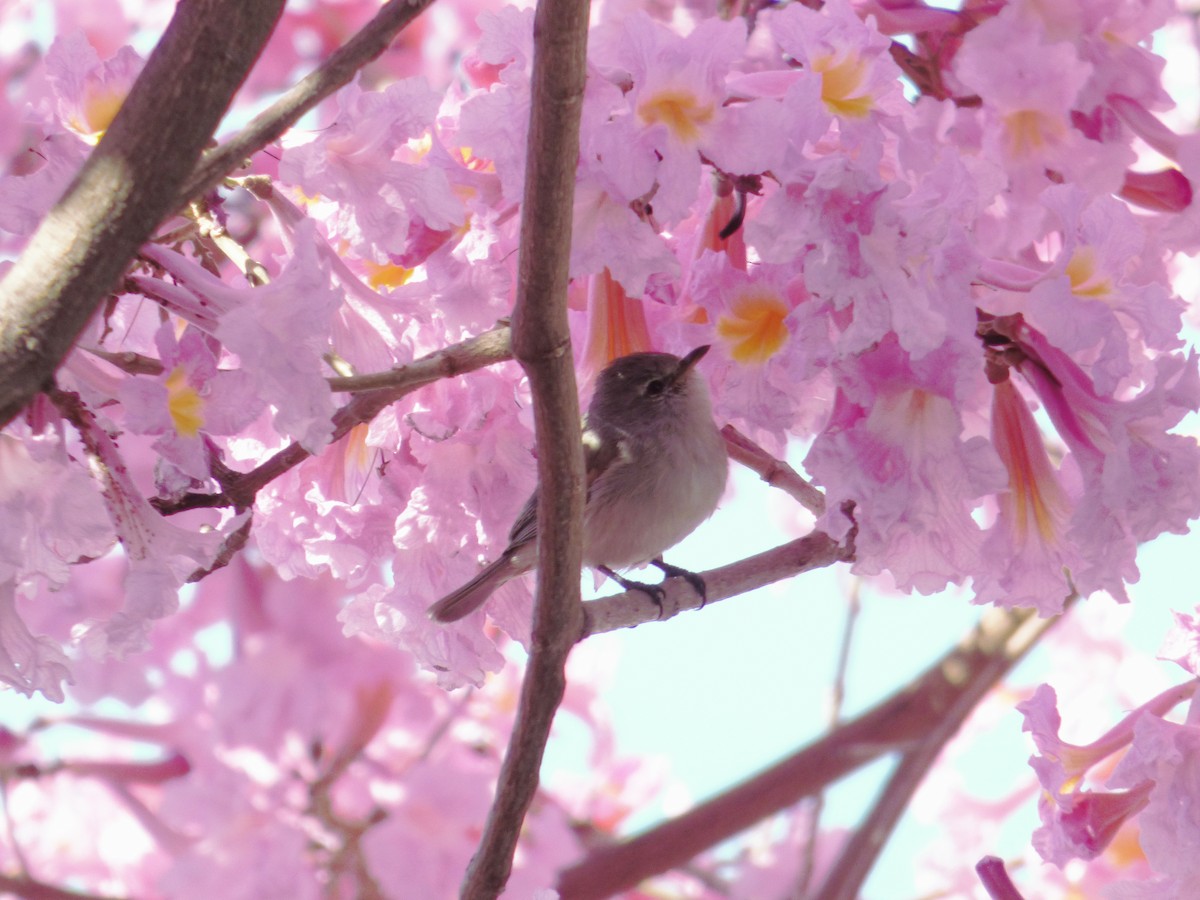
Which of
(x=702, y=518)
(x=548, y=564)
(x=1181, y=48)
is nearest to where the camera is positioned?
(x=548, y=564)

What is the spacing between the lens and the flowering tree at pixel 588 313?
0.71 meters

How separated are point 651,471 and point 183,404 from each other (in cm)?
65

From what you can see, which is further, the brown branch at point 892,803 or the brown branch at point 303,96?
the brown branch at point 892,803

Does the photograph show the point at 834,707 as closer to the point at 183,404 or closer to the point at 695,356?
the point at 695,356

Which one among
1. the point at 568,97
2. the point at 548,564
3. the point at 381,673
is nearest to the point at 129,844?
the point at 381,673

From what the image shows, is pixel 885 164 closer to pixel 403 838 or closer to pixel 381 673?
pixel 403 838

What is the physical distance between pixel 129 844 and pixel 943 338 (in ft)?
7.53

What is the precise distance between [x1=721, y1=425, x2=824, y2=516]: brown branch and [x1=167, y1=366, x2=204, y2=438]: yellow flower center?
39 centimetres

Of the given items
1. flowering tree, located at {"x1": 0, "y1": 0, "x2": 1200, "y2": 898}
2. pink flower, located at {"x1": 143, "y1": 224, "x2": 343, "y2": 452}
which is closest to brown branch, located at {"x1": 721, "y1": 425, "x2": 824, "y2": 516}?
flowering tree, located at {"x1": 0, "y1": 0, "x2": 1200, "y2": 898}

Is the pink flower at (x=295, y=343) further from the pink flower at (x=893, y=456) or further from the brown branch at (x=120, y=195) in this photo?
the pink flower at (x=893, y=456)

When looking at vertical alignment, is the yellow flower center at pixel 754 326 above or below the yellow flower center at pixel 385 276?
below

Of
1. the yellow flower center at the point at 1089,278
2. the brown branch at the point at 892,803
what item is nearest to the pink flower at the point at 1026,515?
the yellow flower center at the point at 1089,278

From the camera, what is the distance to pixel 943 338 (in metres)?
0.75

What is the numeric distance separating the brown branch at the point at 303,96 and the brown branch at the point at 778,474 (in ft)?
1.29
